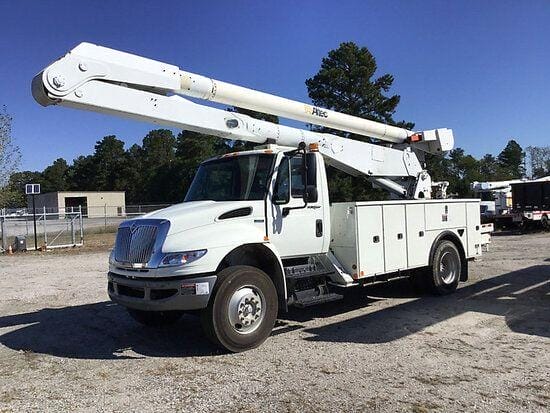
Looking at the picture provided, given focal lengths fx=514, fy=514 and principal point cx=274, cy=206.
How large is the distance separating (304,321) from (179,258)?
112 inches

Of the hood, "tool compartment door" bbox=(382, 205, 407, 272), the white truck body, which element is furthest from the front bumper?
"tool compartment door" bbox=(382, 205, 407, 272)

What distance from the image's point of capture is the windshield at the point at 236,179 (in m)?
7.36

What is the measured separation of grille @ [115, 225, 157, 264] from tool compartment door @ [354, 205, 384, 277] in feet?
10.7

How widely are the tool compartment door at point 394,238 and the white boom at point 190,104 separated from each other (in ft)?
4.22

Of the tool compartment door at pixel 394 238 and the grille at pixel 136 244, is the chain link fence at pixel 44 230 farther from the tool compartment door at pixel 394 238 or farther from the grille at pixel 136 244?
the grille at pixel 136 244

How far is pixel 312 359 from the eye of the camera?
616 cm

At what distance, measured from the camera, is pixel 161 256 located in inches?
249

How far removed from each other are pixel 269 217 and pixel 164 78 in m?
2.37

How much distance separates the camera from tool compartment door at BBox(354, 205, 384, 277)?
811 centimetres

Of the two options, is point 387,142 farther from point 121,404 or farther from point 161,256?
point 121,404

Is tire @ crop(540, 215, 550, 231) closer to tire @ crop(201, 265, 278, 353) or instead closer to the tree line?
the tree line

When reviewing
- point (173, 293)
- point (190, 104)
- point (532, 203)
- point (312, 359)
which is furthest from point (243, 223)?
point (532, 203)

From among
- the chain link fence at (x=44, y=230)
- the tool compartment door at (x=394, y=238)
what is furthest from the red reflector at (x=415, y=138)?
the chain link fence at (x=44, y=230)

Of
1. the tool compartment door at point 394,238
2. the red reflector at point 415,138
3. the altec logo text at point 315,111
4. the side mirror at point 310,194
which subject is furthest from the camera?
the red reflector at point 415,138
